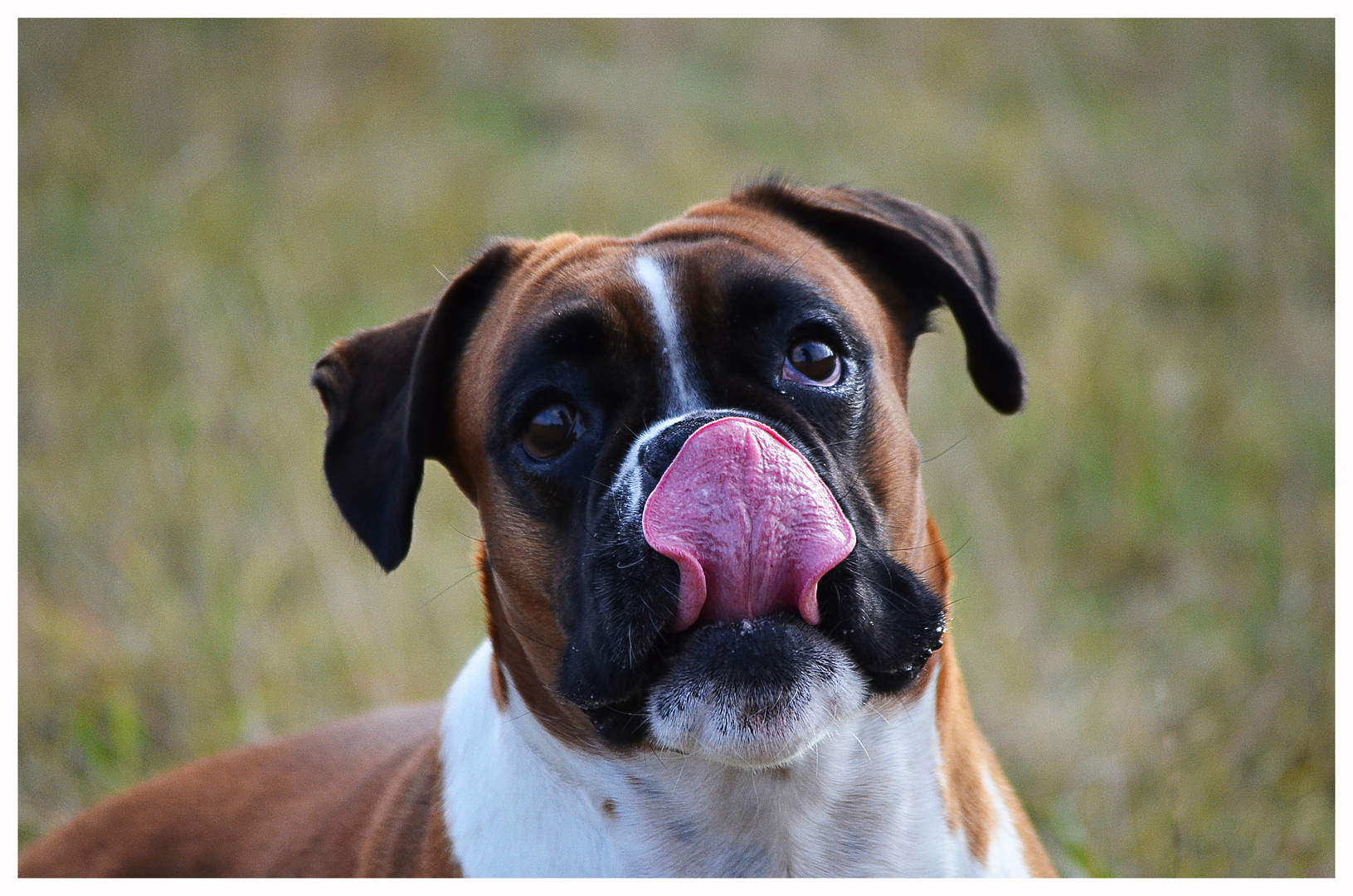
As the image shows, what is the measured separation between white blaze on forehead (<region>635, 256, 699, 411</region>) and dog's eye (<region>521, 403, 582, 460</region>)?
0.23 m

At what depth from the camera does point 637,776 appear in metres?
2.50

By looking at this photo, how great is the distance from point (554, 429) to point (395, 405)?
49 cm

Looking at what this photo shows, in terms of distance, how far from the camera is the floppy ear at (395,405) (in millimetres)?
2699

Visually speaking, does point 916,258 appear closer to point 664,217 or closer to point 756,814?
point 756,814

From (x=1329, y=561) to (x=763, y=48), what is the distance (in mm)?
5659

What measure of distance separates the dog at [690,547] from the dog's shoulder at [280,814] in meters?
0.02

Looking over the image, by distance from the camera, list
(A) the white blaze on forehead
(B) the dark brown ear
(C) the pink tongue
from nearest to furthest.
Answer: (C) the pink tongue → (A) the white blaze on forehead → (B) the dark brown ear

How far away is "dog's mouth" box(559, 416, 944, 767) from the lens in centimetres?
205

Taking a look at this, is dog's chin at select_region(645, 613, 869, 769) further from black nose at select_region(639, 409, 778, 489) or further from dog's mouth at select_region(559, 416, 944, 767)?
black nose at select_region(639, 409, 778, 489)

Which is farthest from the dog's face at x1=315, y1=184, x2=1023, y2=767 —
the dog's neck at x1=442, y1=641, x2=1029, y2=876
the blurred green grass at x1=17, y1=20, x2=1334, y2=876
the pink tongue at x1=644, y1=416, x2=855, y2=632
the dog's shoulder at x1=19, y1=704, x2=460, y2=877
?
the blurred green grass at x1=17, y1=20, x2=1334, y2=876

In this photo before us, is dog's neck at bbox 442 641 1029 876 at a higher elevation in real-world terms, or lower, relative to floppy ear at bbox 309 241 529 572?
lower

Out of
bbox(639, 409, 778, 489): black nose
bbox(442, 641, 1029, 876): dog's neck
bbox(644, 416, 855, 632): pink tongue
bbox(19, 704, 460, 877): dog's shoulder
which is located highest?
bbox(639, 409, 778, 489): black nose

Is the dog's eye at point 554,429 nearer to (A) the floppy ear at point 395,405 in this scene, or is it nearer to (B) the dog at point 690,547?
(B) the dog at point 690,547

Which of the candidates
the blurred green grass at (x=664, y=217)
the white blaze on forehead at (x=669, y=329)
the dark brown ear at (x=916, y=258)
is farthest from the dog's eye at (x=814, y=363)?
the blurred green grass at (x=664, y=217)
